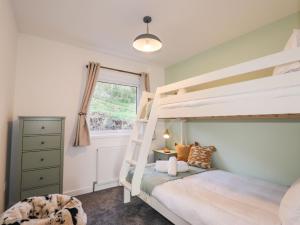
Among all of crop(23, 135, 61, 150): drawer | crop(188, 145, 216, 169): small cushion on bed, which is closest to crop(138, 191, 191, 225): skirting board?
crop(188, 145, 216, 169): small cushion on bed

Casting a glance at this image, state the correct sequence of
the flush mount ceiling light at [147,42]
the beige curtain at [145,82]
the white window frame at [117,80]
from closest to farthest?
the flush mount ceiling light at [147,42] < the white window frame at [117,80] < the beige curtain at [145,82]

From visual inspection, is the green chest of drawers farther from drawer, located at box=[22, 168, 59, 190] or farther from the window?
the window

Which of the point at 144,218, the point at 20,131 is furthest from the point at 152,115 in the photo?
the point at 20,131

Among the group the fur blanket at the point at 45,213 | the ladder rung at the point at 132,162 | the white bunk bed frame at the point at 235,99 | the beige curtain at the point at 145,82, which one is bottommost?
the fur blanket at the point at 45,213

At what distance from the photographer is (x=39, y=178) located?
83.0 inches

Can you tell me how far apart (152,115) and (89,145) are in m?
1.44

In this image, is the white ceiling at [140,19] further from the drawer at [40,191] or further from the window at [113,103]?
the drawer at [40,191]

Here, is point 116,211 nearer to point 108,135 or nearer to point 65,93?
point 108,135

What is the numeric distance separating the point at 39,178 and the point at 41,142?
1.42 feet

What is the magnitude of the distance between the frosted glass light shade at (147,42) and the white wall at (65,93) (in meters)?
1.39

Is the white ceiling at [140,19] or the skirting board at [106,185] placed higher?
the white ceiling at [140,19]

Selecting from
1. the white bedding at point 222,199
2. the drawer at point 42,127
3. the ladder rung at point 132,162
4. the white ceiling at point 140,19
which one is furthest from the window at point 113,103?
the white bedding at point 222,199

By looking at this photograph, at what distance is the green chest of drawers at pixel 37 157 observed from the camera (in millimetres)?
2031

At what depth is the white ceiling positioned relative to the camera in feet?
6.28
